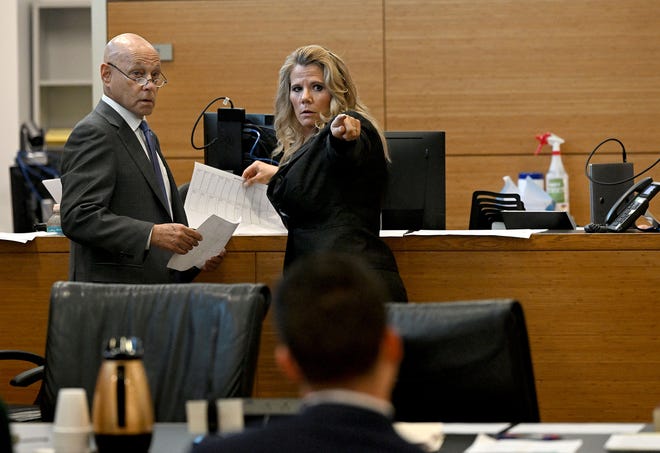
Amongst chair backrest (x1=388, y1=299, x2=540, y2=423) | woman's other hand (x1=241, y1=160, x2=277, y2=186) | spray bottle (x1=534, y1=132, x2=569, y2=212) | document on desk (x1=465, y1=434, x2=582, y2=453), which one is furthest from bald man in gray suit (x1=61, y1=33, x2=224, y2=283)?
spray bottle (x1=534, y1=132, x2=569, y2=212)

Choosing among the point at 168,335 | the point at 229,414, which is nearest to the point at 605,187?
the point at 168,335

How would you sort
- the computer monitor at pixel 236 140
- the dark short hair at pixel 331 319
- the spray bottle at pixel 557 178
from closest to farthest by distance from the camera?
the dark short hair at pixel 331 319 < the computer monitor at pixel 236 140 < the spray bottle at pixel 557 178

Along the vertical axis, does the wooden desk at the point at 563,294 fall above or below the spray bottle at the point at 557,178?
below

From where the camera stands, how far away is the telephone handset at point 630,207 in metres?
3.18

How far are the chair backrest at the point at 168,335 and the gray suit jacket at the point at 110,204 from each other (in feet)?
1.89

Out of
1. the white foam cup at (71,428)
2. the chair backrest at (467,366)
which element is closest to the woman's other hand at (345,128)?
the chair backrest at (467,366)

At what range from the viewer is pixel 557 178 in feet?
16.0

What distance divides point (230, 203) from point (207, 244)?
0.36 m

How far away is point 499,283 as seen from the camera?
→ 3.12 meters

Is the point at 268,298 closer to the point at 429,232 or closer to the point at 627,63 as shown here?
the point at 429,232

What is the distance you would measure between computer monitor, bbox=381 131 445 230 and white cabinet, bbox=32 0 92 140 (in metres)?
4.56

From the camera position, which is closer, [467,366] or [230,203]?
[467,366]

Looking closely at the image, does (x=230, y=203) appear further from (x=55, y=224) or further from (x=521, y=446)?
(x=521, y=446)

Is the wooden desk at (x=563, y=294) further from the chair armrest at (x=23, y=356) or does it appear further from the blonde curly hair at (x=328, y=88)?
the chair armrest at (x=23, y=356)
